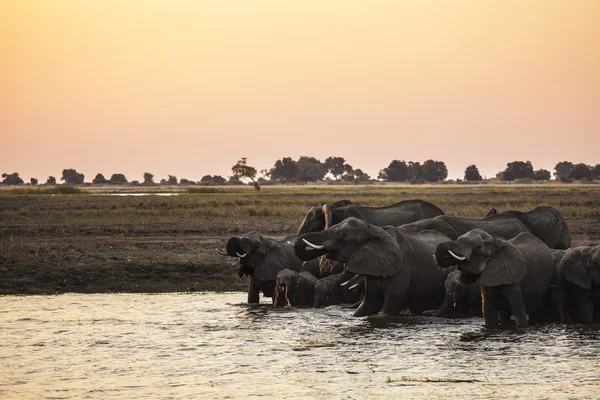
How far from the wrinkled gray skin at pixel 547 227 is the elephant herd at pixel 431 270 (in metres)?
0.56

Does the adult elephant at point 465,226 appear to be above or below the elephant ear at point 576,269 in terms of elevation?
above

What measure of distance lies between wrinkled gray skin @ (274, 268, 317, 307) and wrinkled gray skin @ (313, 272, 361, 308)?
0.24 metres

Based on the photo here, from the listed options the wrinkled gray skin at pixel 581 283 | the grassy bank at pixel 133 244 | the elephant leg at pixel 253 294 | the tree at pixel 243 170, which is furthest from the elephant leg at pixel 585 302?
the tree at pixel 243 170

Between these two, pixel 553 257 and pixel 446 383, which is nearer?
pixel 446 383

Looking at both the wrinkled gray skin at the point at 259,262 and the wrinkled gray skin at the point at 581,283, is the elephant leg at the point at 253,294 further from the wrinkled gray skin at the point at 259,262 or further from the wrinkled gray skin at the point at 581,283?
the wrinkled gray skin at the point at 581,283

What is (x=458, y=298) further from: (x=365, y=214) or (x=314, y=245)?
(x=365, y=214)

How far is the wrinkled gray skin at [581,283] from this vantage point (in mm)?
14570

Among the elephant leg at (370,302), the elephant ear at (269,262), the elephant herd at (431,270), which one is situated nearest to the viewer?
the elephant herd at (431,270)

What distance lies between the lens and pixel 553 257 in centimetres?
1552

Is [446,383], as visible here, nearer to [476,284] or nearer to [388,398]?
[388,398]

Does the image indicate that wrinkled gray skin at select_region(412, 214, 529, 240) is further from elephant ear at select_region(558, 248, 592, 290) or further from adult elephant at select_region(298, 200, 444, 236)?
elephant ear at select_region(558, 248, 592, 290)

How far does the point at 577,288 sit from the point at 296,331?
4540 mm

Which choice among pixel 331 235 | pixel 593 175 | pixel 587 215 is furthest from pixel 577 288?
pixel 593 175

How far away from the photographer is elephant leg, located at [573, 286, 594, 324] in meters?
14.9
